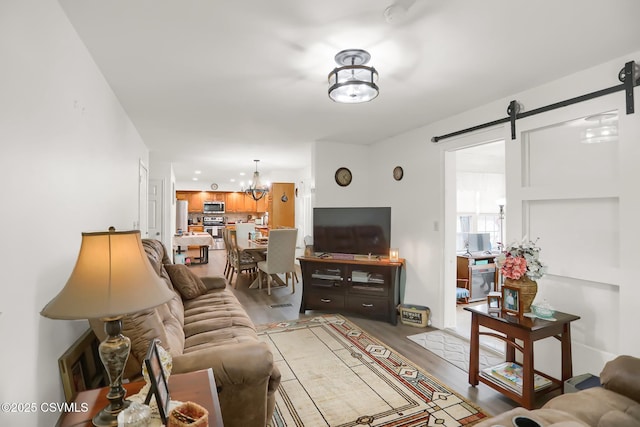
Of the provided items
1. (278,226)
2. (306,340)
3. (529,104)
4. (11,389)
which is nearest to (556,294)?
(529,104)

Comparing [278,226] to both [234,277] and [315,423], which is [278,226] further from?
[315,423]

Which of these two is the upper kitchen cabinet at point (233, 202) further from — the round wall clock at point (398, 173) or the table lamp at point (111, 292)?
the table lamp at point (111, 292)

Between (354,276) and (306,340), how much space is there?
1.16 meters

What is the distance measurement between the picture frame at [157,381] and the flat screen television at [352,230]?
3.38m

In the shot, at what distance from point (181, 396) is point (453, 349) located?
9.40 feet

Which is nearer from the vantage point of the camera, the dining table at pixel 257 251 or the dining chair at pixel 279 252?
the dining chair at pixel 279 252

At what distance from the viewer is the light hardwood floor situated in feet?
8.05

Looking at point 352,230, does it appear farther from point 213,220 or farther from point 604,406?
point 213,220

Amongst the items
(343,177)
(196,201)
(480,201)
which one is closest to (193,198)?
(196,201)

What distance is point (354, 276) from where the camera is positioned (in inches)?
170

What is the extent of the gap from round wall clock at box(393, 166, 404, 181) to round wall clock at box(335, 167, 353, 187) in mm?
775

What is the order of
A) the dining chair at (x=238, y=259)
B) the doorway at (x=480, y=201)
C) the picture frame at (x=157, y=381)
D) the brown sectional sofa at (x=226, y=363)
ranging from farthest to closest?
the dining chair at (x=238, y=259), the doorway at (x=480, y=201), the brown sectional sofa at (x=226, y=363), the picture frame at (x=157, y=381)

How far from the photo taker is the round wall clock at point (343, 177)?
5.00 metres

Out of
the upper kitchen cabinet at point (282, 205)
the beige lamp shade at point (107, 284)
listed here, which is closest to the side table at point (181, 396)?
the beige lamp shade at point (107, 284)
